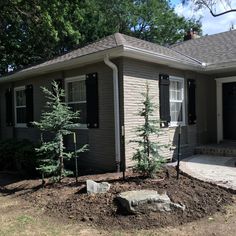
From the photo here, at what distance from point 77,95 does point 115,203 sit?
471 centimetres

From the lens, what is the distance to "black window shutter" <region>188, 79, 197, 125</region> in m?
10.7

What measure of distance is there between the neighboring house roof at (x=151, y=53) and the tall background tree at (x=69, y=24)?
3.80 m

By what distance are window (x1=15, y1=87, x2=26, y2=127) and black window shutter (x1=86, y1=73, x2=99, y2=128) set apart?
415cm

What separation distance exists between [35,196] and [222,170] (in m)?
4.45

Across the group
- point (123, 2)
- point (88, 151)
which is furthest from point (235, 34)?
point (123, 2)

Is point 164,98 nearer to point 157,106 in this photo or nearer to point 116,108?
point 157,106

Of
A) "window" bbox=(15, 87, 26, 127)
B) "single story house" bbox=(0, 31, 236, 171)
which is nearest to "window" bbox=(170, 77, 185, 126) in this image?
"single story house" bbox=(0, 31, 236, 171)

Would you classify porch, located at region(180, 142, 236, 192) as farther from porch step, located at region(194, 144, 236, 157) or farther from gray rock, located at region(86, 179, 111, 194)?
gray rock, located at region(86, 179, 111, 194)

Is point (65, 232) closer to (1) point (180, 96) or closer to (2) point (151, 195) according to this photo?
(2) point (151, 195)

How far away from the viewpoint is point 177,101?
408 inches

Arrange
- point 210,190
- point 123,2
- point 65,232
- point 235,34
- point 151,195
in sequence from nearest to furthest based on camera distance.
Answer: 1. point 65,232
2. point 151,195
3. point 210,190
4. point 235,34
5. point 123,2

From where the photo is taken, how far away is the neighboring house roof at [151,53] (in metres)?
8.30

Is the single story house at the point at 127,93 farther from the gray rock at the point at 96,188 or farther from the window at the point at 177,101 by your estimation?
the gray rock at the point at 96,188

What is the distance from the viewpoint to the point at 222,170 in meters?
8.22
